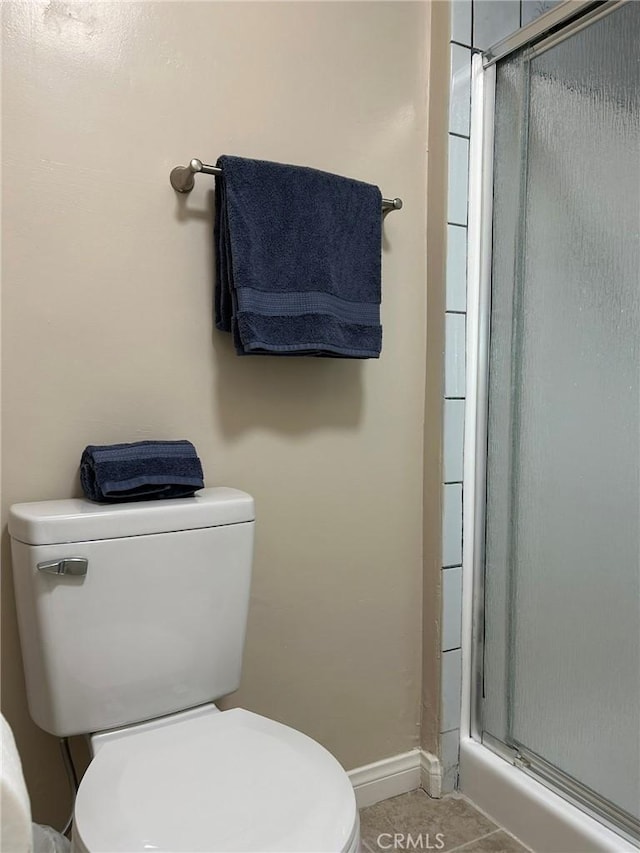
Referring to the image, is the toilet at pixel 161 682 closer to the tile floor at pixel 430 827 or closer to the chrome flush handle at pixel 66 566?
the chrome flush handle at pixel 66 566

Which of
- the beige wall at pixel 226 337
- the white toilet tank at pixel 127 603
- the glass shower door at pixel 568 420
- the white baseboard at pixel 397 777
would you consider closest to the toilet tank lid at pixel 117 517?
the white toilet tank at pixel 127 603

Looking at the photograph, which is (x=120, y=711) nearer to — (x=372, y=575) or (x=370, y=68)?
(x=372, y=575)

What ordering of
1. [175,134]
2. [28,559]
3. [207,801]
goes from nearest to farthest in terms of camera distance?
[207,801]
[28,559]
[175,134]

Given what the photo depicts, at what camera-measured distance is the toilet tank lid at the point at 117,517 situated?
1.13m

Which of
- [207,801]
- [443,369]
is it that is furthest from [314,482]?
[207,801]

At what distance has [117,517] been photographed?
3.84 feet

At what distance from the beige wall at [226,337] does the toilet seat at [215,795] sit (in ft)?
1.16

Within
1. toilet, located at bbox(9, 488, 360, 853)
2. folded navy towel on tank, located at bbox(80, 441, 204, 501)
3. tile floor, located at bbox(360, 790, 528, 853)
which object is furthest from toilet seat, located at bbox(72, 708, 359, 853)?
tile floor, located at bbox(360, 790, 528, 853)

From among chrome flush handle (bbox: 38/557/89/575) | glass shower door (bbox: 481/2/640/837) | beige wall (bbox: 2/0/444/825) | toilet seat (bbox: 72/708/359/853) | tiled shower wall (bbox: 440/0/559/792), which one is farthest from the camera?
tiled shower wall (bbox: 440/0/559/792)

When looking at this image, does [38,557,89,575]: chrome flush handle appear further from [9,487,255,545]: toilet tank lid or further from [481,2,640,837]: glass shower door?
[481,2,640,837]: glass shower door

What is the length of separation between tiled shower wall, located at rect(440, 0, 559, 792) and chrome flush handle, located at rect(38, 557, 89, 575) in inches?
34.1

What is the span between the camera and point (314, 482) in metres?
1.58

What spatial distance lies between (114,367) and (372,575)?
0.77 meters

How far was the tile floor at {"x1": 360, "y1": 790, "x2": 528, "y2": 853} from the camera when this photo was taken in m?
1.52
